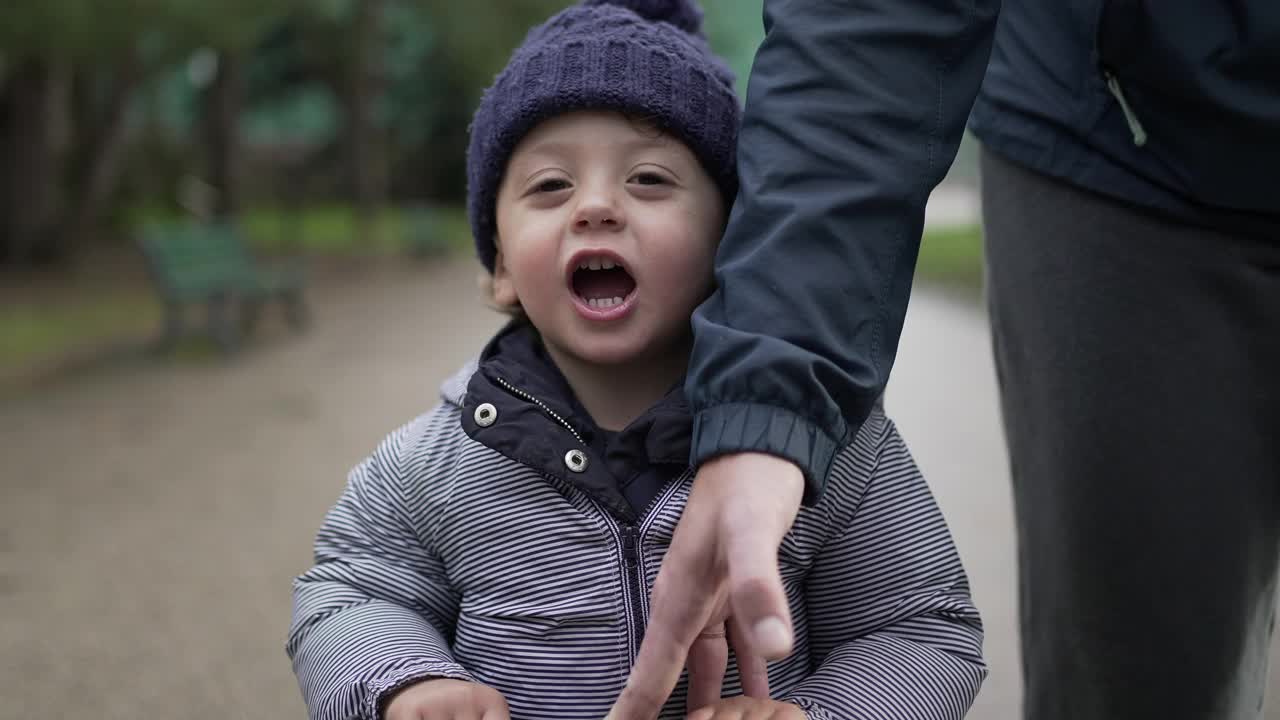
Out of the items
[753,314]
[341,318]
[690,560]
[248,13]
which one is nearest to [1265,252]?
[753,314]

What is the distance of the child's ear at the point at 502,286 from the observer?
7.30 feet

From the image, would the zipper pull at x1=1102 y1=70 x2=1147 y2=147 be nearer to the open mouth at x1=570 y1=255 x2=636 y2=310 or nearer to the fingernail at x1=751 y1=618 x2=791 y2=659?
the open mouth at x1=570 y1=255 x2=636 y2=310

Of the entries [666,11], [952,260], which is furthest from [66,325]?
[666,11]

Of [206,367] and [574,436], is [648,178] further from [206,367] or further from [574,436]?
[206,367]

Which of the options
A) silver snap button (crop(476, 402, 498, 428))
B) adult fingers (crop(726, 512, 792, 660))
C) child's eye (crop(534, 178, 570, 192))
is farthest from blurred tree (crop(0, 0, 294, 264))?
adult fingers (crop(726, 512, 792, 660))

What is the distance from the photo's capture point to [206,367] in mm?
10438

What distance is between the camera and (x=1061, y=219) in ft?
7.20

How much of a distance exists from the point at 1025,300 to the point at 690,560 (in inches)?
38.4

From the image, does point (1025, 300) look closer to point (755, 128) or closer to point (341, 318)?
point (755, 128)

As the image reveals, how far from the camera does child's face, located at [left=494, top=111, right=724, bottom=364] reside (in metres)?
1.97

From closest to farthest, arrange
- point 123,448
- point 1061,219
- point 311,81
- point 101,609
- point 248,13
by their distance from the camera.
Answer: point 1061,219, point 101,609, point 123,448, point 248,13, point 311,81

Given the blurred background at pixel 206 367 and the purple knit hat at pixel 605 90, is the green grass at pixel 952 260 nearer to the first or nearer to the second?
the blurred background at pixel 206 367

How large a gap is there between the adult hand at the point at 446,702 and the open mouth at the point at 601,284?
529 millimetres

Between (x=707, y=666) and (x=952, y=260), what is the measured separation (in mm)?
13987
